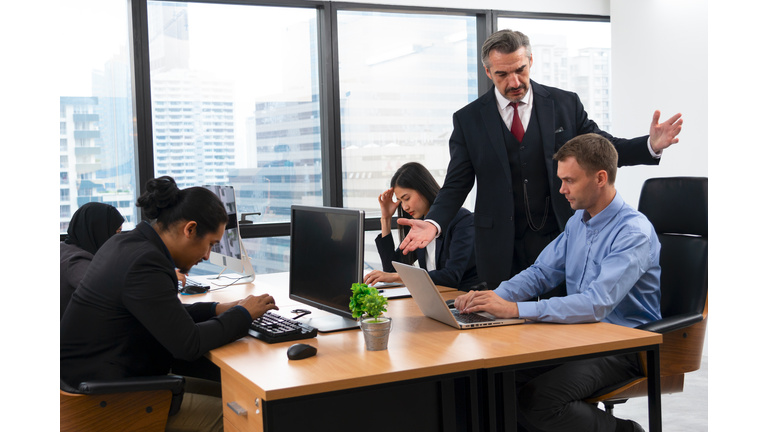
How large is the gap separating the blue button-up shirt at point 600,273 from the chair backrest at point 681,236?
25 centimetres

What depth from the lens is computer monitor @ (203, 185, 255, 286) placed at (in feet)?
10.4

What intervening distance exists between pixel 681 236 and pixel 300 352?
5.23 feet

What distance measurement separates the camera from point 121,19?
13.9 ft

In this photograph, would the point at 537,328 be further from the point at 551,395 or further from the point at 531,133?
the point at 531,133

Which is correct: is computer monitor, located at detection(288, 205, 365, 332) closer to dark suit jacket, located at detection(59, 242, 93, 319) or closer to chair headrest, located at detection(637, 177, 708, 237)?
dark suit jacket, located at detection(59, 242, 93, 319)

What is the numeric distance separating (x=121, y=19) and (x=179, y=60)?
435 millimetres

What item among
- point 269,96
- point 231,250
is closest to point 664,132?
point 231,250

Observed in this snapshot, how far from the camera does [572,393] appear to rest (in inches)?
75.1

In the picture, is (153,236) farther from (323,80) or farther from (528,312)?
(323,80)

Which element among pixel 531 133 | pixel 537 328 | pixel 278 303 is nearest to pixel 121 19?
pixel 278 303

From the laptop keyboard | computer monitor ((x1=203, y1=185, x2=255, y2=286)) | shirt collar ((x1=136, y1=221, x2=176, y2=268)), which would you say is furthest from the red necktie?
shirt collar ((x1=136, y1=221, x2=176, y2=268))

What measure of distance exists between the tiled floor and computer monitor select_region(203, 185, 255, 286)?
79.6 inches

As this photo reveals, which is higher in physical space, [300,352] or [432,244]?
[432,244]

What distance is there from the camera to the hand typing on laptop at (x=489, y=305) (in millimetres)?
2016
